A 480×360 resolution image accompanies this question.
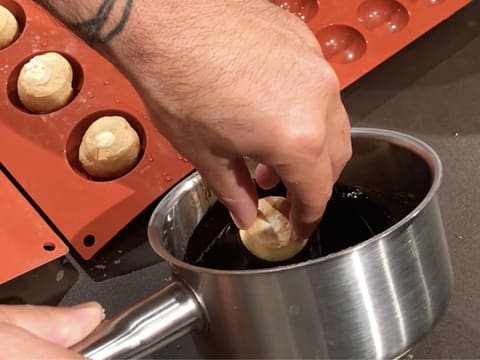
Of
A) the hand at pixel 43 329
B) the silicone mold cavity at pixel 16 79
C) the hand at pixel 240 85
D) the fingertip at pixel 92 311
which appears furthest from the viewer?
the silicone mold cavity at pixel 16 79

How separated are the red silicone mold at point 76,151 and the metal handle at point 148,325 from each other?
1.20ft

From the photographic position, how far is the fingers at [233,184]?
61cm

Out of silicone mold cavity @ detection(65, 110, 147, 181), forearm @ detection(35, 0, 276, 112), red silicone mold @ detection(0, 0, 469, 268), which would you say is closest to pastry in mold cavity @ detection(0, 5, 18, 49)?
red silicone mold @ detection(0, 0, 469, 268)

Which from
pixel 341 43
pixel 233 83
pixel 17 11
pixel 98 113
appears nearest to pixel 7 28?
pixel 17 11

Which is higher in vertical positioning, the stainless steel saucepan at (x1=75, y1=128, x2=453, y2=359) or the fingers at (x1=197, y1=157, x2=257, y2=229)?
the fingers at (x1=197, y1=157, x2=257, y2=229)

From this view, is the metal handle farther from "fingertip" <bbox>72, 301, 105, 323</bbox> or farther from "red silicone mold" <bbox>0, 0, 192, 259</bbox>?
"red silicone mold" <bbox>0, 0, 192, 259</bbox>

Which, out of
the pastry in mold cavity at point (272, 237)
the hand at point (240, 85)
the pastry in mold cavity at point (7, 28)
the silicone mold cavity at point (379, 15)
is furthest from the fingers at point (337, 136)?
the pastry in mold cavity at point (7, 28)

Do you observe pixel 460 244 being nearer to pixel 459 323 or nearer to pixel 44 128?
pixel 459 323

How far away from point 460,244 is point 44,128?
67cm

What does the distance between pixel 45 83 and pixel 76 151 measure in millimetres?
125

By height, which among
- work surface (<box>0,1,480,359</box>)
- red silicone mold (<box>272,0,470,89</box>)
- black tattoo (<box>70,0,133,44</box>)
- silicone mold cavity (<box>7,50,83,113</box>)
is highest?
black tattoo (<box>70,0,133,44</box>)

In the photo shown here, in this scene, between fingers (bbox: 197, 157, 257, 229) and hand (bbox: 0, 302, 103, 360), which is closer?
hand (bbox: 0, 302, 103, 360)

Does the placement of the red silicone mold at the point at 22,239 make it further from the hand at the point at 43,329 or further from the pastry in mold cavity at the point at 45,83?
the hand at the point at 43,329

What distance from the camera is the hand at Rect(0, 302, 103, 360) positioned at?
0.44 meters
